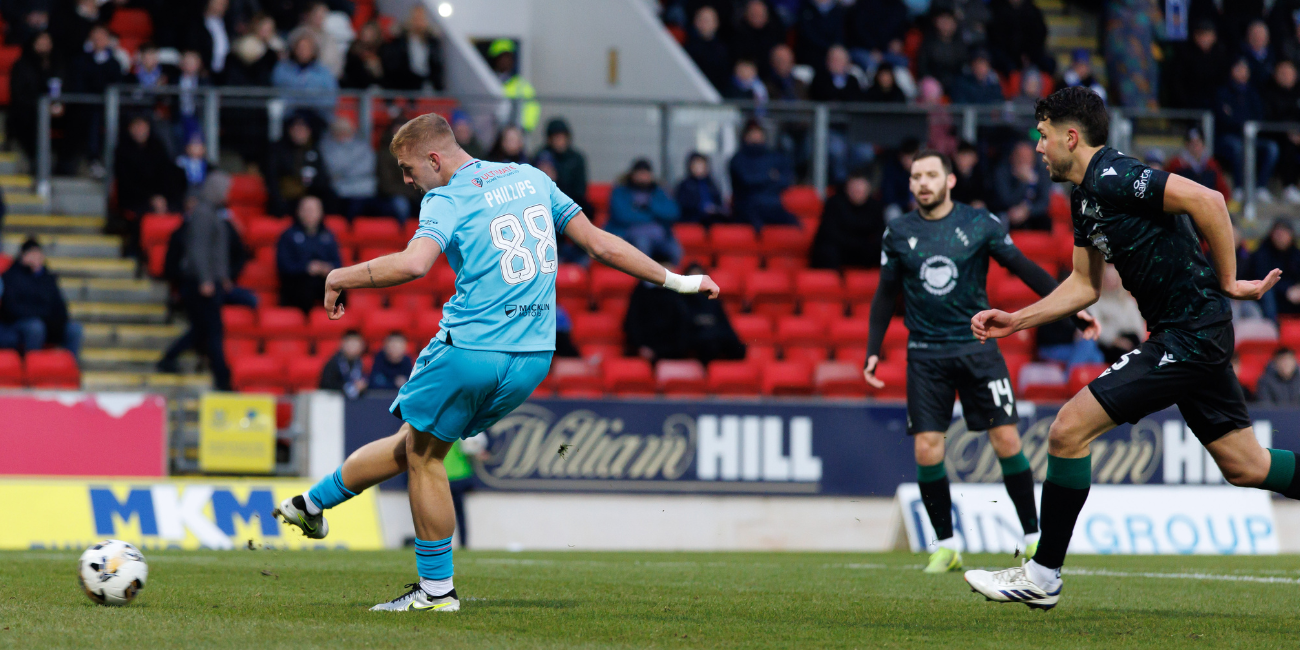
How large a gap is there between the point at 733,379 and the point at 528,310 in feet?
31.1

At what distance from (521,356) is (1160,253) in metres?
2.63

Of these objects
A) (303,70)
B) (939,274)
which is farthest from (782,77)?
(939,274)

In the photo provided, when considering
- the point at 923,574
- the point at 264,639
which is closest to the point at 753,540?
the point at 923,574

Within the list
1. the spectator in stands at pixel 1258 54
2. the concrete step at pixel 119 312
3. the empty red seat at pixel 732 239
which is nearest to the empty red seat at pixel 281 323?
the concrete step at pixel 119 312

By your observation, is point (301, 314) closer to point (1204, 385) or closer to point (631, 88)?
point (631, 88)

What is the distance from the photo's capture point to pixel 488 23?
71.8 ft

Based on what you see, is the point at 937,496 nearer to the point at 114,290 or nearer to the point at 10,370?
the point at 10,370

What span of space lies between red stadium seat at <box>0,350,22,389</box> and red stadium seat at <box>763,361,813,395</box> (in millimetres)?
7150

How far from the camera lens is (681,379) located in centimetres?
1573

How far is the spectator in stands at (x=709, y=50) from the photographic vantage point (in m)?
20.0

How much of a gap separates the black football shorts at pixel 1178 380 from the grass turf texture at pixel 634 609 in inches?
34.1

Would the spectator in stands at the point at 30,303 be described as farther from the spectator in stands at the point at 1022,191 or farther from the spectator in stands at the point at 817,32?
the spectator in stands at the point at 1022,191

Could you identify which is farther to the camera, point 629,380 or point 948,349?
point 629,380

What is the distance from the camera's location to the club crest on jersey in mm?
9148
